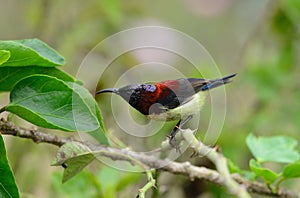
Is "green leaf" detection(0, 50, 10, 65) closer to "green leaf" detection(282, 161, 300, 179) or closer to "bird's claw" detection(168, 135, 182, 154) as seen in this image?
"bird's claw" detection(168, 135, 182, 154)

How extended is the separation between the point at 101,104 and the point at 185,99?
741 millimetres

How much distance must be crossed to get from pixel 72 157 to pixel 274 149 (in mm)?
407

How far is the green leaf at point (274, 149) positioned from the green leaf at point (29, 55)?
40 centimetres

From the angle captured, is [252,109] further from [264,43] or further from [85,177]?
[85,177]

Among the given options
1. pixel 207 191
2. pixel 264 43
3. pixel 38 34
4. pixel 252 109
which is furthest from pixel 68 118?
pixel 264 43

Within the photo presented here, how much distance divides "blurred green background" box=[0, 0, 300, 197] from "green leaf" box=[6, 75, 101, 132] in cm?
37

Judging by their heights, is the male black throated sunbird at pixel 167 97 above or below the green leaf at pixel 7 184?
above

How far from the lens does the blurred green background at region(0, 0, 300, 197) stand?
1.29m

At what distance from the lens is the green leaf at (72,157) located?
2.20 ft

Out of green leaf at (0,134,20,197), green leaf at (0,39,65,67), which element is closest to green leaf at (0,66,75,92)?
green leaf at (0,39,65,67)

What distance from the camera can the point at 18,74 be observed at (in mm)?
697

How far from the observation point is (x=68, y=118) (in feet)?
2.09

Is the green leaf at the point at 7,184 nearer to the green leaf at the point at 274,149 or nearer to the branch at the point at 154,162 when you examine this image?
the branch at the point at 154,162

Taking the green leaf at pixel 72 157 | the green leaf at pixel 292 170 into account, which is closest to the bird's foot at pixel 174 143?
the green leaf at pixel 72 157
